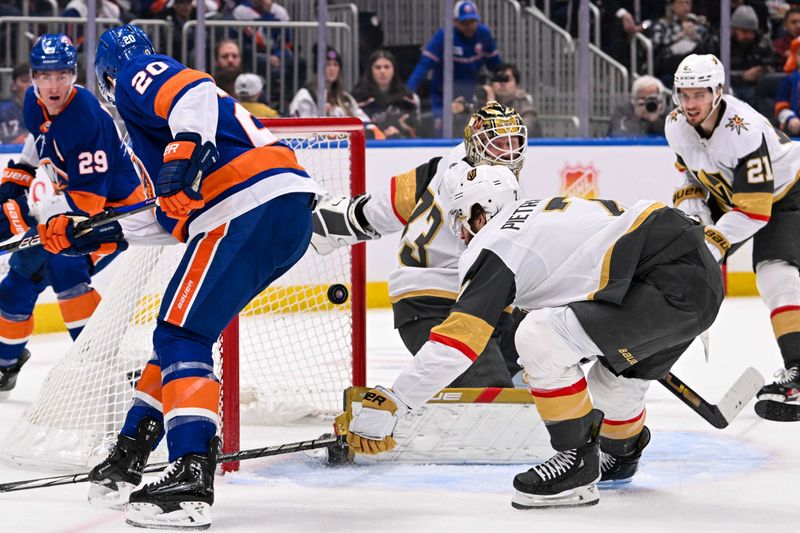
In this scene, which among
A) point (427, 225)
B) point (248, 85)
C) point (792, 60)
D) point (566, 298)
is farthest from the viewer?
point (792, 60)

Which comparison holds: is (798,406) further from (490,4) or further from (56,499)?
(490,4)

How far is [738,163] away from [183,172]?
2.23 metres

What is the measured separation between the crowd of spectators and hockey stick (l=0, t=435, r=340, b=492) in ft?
10.8

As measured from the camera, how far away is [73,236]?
124 inches

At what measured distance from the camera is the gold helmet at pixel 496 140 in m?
3.55

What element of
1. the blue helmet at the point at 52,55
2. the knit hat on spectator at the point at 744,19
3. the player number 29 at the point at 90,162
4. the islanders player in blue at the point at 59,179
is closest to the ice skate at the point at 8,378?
the islanders player in blue at the point at 59,179

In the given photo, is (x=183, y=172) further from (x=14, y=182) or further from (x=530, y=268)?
(x=14, y=182)

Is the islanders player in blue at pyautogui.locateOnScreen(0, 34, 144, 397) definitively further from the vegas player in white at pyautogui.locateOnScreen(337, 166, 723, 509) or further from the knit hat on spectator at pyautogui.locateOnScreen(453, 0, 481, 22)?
the knit hat on spectator at pyautogui.locateOnScreen(453, 0, 481, 22)

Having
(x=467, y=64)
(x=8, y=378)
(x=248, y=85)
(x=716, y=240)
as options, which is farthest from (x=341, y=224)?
(x=467, y=64)

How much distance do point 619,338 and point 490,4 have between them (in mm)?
4493

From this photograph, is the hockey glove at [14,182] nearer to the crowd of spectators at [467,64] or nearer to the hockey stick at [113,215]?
the hockey stick at [113,215]

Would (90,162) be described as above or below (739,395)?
above

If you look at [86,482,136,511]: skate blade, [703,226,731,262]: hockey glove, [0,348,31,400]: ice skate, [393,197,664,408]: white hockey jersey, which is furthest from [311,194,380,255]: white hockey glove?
[0,348,31,400]: ice skate

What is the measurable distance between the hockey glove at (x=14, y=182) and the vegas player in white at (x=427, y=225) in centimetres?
138
